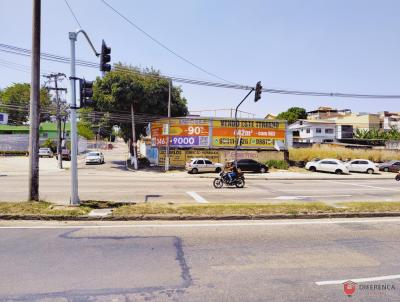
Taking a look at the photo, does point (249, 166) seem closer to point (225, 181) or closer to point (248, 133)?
point (248, 133)

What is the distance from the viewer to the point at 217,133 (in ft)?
127

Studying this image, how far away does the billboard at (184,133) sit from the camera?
37.4 metres

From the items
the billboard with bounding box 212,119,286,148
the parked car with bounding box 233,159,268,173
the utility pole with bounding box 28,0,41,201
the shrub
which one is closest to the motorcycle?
the utility pole with bounding box 28,0,41,201

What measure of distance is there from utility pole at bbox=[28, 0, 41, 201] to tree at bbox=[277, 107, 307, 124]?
84.3 metres

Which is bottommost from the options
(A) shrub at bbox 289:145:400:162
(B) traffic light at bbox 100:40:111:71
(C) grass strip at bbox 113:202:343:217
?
(C) grass strip at bbox 113:202:343:217

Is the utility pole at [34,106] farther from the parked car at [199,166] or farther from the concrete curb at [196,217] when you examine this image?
the parked car at [199,166]

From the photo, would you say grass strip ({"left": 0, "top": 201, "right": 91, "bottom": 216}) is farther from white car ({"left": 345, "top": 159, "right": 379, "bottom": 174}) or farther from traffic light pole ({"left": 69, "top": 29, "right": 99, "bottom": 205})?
white car ({"left": 345, "top": 159, "right": 379, "bottom": 174})

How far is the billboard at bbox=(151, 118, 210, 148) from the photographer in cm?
3741

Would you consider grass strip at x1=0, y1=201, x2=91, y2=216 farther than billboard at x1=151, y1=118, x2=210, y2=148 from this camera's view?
No

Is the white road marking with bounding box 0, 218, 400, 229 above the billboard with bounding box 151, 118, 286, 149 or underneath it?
underneath

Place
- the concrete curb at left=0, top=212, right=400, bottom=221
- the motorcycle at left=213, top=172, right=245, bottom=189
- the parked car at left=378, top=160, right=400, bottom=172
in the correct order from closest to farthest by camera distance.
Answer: the concrete curb at left=0, top=212, right=400, bottom=221
the motorcycle at left=213, top=172, right=245, bottom=189
the parked car at left=378, top=160, right=400, bottom=172

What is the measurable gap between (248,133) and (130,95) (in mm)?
13890

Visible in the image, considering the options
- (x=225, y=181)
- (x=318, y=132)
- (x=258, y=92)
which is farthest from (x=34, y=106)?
(x=318, y=132)

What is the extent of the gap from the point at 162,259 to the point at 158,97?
34.3m
